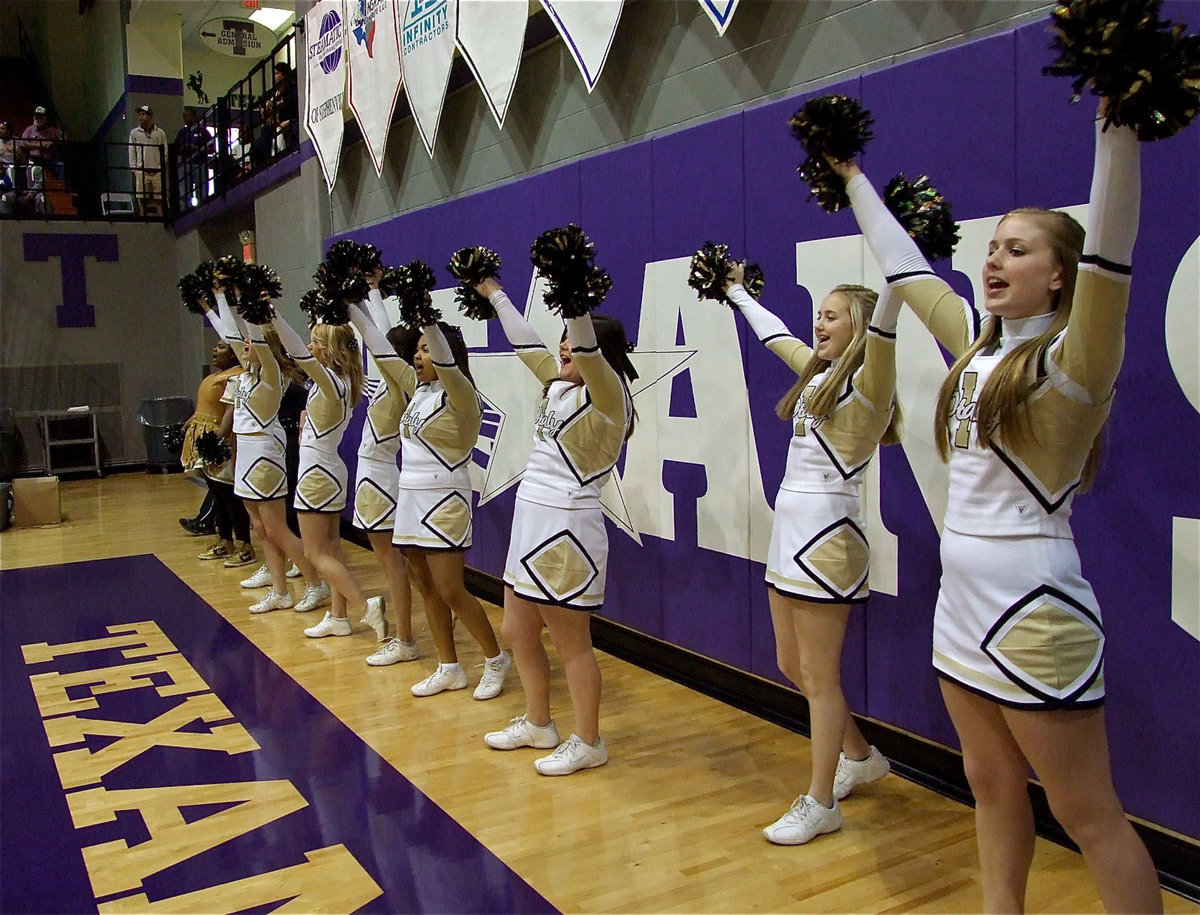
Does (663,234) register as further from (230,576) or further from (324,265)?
(230,576)

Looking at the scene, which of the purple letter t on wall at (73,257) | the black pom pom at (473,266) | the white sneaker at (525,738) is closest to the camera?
the black pom pom at (473,266)

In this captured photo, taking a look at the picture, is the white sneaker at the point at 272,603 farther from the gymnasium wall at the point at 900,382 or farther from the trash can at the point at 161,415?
the trash can at the point at 161,415

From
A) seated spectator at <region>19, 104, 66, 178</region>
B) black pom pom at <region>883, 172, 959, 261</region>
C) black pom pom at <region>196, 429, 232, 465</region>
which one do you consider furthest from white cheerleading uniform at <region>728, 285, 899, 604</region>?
seated spectator at <region>19, 104, 66, 178</region>

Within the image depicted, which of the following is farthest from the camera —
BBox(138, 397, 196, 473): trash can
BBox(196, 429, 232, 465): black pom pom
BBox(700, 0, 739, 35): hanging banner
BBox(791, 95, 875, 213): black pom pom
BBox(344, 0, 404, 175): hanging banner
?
BBox(138, 397, 196, 473): trash can

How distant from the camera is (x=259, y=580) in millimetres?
5910

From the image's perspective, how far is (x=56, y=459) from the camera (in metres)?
12.1

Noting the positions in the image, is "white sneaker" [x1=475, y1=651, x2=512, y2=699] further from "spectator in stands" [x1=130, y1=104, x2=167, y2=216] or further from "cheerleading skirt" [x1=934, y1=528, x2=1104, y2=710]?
"spectator in stands" [x1=130, y1=104, x2=167, y2=216]

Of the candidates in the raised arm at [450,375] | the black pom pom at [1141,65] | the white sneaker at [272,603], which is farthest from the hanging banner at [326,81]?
the black pom pom at [1141,65]

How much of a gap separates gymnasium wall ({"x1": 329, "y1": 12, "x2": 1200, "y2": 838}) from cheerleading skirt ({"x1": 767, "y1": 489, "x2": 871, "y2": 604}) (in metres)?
0.44

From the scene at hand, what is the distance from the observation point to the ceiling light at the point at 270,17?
12.6 meters

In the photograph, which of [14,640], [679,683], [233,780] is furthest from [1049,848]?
[14,640]

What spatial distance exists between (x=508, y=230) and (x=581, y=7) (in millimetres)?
1168

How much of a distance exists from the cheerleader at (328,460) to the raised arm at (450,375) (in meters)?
1.09

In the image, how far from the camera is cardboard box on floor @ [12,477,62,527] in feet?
27.2
